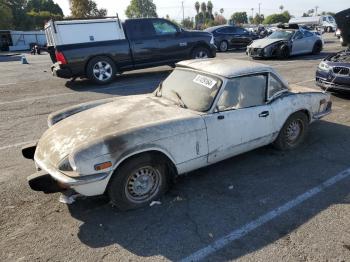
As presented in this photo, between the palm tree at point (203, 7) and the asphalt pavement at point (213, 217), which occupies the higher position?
the palm tree at point (203, 7)

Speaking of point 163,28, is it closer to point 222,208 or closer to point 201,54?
point 201,54

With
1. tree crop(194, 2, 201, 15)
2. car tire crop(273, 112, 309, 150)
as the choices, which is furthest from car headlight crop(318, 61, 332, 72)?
tree crop(194, 2, 201, 15)

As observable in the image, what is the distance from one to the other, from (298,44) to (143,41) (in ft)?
28.2

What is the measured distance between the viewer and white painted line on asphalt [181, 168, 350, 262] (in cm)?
320

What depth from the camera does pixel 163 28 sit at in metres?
11.8

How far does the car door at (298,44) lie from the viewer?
16.1 m

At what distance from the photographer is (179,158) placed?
3.97 metres

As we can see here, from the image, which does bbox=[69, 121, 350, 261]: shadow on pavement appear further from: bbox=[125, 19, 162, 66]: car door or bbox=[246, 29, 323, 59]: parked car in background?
bbox=[246, 29, 323, 59]: parked car in background

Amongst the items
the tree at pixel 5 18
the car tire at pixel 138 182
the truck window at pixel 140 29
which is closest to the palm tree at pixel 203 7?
the tree at pixel 5 18

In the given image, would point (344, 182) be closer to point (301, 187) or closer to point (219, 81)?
point (301, 187)

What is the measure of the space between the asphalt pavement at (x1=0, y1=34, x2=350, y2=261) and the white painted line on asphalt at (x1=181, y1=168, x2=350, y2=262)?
11mm

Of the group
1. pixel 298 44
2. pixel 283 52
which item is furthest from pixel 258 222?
pixel 298 44

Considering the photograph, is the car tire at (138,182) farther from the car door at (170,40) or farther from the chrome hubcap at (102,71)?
the car door at (170,40)

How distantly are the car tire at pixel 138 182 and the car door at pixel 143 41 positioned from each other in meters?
7.86
